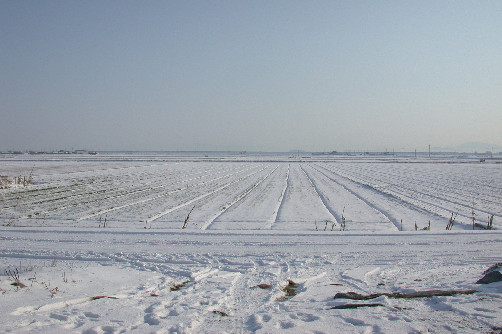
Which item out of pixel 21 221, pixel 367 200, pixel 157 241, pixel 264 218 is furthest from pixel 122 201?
pixel 367 200

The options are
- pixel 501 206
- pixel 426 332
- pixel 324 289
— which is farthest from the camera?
pixel 501 206

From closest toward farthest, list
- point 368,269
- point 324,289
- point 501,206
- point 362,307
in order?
1. point 362,307
2. point 324,289
3. point 368,269
4. point 501,206

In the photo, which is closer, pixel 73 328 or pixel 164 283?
pixel 73 328

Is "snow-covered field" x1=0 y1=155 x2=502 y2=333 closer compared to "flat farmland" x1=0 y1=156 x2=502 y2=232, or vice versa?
"snow-covered field" x1=0 y1=155 x2=502 y2=333

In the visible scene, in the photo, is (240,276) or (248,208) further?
(248,208)

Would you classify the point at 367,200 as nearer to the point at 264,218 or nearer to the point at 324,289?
the point at 264,218

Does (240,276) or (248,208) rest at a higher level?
(240,276)

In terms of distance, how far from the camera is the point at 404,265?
6.04 meters

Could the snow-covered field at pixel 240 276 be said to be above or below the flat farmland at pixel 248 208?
above

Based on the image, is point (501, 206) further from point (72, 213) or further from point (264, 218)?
point (72, 213)

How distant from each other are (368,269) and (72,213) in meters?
10.9

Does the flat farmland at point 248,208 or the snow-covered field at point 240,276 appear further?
the flat farmland at point 248,208

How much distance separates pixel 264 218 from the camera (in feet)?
38.8

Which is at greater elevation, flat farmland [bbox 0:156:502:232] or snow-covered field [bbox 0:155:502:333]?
snow-covered field [bbox 0:155:502:333]
